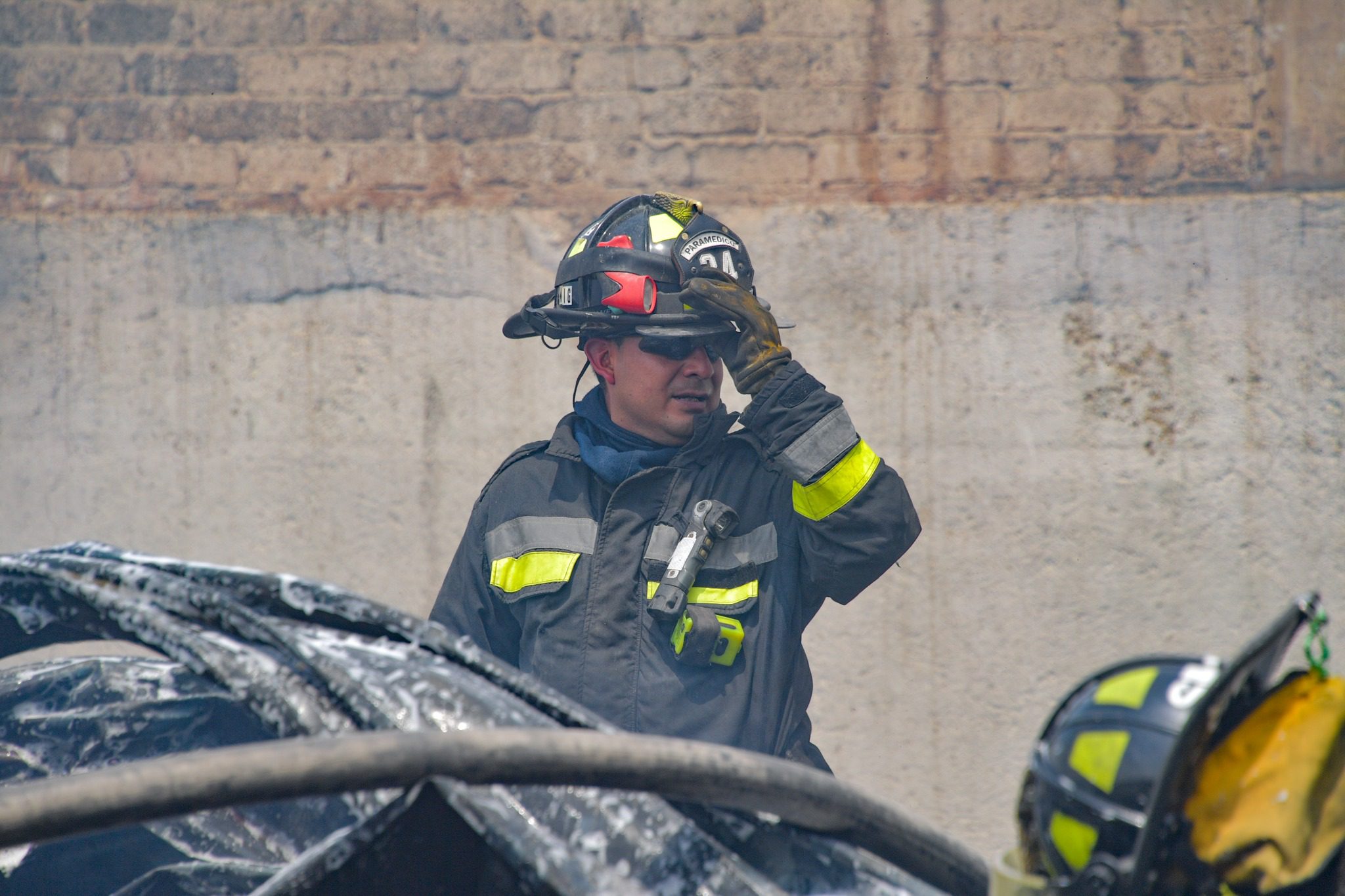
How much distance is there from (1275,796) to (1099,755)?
151mm

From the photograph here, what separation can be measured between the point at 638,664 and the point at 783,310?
1942 millimetres

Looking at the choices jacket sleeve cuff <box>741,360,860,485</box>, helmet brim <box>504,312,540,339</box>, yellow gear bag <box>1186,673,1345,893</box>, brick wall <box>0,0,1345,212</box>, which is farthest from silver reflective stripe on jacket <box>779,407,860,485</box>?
brick wall <box>0,0,1345,212</box>

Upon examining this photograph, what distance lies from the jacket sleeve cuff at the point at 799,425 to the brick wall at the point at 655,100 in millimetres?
1707

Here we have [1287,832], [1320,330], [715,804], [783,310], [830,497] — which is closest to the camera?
[1287,832]

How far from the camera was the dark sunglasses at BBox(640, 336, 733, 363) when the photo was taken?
2730mm

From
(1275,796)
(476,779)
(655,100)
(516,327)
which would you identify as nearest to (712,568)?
(516,327)

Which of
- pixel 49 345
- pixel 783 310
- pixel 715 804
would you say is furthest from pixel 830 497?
pixel 49 345

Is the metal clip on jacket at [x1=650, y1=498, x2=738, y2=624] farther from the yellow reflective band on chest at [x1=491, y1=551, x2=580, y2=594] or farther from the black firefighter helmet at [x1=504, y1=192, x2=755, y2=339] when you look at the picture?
the black firefighter helmet at [x1=504, y1=192, x2=755, y2=339]

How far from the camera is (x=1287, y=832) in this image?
1.02 m

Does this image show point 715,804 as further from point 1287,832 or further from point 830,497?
point 830,497

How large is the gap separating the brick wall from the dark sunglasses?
1.54 m

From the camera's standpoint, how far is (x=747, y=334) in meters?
2.67

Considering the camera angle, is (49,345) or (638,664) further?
(49,345)

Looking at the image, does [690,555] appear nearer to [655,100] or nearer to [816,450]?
A: [816,450]
